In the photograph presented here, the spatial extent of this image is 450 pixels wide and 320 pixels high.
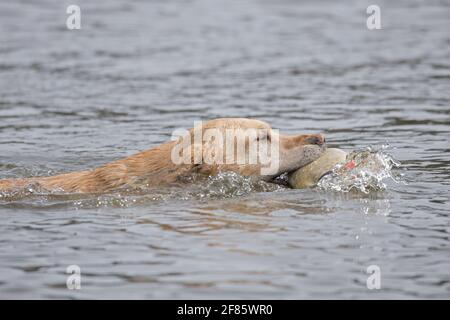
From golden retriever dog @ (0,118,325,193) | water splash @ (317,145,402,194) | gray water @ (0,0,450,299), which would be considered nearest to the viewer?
gray water @ (0,0,450,299)

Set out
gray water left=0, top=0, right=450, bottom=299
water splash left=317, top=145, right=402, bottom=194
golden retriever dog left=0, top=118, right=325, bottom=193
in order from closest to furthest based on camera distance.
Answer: gray water left=0, top=0, right=450, bottom=299 → golden retriever dog left=0, top=118, right=325, bottom=193 → water splash left=317, top=145, right=402, bottom=194

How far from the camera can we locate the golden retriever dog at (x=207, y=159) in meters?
10.1

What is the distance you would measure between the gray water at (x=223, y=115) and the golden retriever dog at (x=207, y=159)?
0.58 ft

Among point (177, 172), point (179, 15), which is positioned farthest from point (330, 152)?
point (179, 15)

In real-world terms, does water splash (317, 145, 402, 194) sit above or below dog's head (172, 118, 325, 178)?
below

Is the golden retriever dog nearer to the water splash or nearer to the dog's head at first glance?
the dog's head

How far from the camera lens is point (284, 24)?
76.0 ft

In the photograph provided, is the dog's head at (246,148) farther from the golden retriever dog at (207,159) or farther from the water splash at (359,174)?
the water splash at (359,174)

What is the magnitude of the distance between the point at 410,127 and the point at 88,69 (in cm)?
696

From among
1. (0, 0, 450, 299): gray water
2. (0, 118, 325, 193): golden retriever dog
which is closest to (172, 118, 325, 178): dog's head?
(0, 118, 325, 193): golden retriever dog

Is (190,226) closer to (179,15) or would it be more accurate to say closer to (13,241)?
(13,241)

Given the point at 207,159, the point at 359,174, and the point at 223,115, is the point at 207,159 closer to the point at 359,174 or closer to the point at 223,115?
the point at 359,174

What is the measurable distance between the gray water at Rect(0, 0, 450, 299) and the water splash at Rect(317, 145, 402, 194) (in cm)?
14

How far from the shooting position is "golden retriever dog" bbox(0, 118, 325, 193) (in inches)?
397
